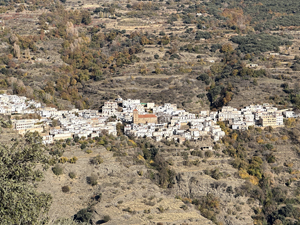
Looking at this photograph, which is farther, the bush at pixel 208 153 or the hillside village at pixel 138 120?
the hillside village at pixel 138 120

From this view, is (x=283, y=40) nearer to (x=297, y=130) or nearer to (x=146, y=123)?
(x=297, y=130)

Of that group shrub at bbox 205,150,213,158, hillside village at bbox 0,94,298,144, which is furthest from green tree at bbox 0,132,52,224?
shrub at bbox 205,150,213,158

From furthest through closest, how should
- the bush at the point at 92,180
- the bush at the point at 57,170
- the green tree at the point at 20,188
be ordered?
the bush at the point at 92,180 < the bush at the point at 57,170 < the green tree at the point at 20,188

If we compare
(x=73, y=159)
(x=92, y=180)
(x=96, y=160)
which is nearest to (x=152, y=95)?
(x=96, y=160)

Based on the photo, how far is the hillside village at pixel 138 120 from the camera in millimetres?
42125

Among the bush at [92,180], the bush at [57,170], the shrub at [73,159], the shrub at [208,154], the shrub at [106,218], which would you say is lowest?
the shrub at [106,218]

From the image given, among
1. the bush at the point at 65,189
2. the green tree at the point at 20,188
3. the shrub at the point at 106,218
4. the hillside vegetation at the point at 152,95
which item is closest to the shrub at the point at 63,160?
the hillside vegetation at the point at 152,95

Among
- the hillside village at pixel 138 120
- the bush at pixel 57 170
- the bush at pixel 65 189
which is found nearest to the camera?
the bush at pixel 65 189

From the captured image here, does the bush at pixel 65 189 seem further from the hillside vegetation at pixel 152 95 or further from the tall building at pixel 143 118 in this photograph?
the tall building at pixel 143 118

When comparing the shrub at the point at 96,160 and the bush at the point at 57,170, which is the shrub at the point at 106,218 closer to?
the bush at the point at 57,170

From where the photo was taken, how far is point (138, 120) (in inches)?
1839

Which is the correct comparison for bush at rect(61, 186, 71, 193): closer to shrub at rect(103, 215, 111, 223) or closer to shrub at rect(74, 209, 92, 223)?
shrub at rect(74, 209, 92, 223)

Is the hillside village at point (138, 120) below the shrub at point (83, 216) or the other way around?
the other way around

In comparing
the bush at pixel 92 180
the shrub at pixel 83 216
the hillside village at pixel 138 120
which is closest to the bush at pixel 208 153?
the hillside village at pixel 138 120
